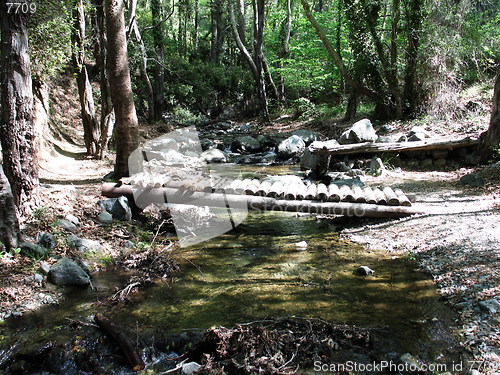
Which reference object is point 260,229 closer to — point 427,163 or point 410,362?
point 410,362

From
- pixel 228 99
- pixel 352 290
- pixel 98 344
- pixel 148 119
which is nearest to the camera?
pixel 98 344

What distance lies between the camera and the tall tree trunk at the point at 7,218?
3955 millimetres

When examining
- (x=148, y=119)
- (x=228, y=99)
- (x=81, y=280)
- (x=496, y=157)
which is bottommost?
(x=81, y=280)

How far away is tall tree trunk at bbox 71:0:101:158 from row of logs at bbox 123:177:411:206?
15.1 ft

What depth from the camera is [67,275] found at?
160 inches

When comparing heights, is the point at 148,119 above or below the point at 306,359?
above

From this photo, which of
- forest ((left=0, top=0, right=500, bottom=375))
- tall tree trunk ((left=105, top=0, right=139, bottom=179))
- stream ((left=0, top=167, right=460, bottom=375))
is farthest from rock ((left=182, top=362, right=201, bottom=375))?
tall tree trunk ((left=105, top=0, right=139, bottom=179))

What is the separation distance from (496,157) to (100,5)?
9.87 metres

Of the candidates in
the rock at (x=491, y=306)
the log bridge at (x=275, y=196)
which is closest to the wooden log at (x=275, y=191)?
the log bridge at (x=275, y=196)

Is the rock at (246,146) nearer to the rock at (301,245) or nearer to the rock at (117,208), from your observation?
the rock at (117,208)

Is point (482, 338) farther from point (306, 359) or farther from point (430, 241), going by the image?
point (430, 241)

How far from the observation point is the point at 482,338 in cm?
284

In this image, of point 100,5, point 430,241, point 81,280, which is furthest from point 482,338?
point 100,5

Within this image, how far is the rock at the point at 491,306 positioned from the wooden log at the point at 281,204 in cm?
283
